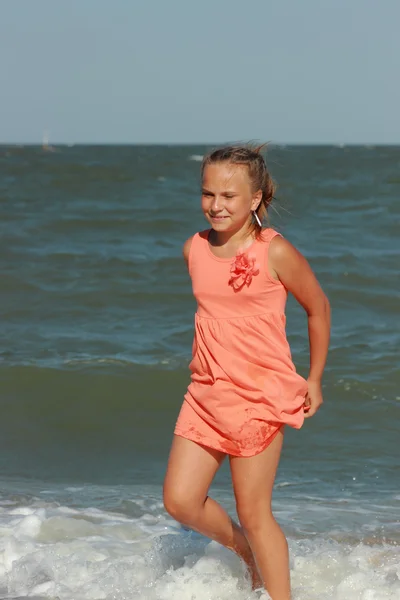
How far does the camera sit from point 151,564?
3867 mm

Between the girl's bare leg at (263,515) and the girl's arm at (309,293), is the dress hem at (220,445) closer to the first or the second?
the girl's bare leg at (263,515)

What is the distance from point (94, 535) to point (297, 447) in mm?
1865

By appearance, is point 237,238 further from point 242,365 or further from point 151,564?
point 151,564

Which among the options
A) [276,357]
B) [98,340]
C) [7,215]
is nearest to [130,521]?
[276,357]

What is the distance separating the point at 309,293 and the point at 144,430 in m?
3.12

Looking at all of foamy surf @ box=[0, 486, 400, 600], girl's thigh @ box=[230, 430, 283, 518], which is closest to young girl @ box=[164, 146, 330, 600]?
girl's thigh @ box=[230, 430, 283, 518]

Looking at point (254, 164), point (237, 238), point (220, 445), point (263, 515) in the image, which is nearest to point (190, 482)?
point (220, 445)

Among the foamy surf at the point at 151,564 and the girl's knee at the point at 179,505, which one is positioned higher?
the girl's knee at the point at 179,505

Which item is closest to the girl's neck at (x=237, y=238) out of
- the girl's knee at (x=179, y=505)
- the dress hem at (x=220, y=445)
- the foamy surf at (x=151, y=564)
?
the dress hem at (x=220, y=445)

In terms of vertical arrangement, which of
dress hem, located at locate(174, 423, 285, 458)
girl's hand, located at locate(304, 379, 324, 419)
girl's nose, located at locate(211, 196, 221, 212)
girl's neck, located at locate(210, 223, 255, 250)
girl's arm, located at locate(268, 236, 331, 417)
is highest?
girl's nose, located at locate(211, 196, 221, 212)

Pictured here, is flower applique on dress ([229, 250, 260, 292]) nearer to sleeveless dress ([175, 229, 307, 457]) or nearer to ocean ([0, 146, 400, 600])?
sleeveless dress ([175, 229, 307, 457])

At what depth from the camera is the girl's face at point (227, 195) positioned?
3268 mm

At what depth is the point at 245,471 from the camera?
3.19 meters

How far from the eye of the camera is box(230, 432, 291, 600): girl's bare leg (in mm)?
3191
